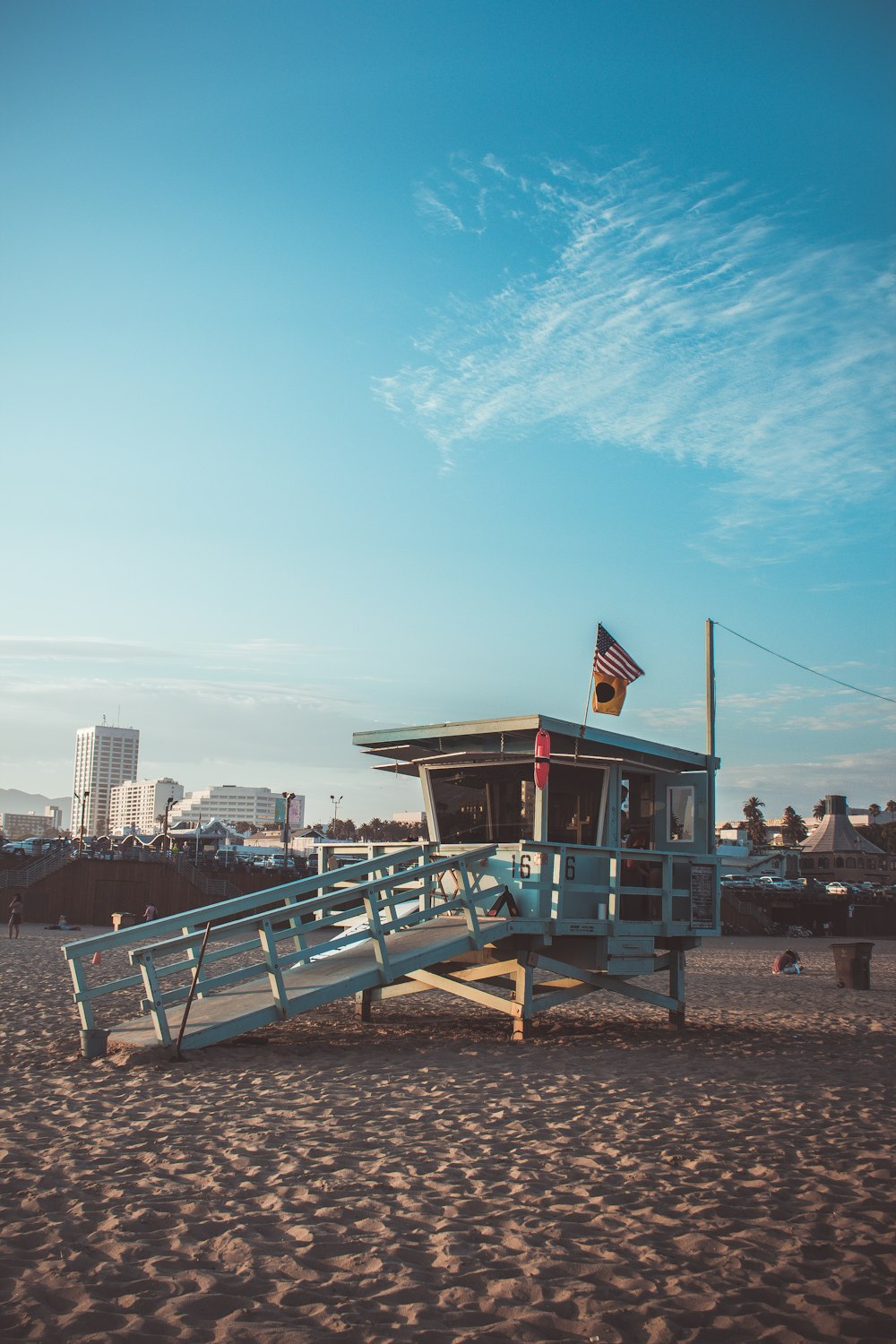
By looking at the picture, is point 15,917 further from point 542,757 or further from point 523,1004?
point 542,757

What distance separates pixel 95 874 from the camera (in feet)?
145

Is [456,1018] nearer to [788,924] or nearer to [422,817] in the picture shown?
[422,817]

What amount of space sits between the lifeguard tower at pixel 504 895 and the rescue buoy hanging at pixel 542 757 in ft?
0.07

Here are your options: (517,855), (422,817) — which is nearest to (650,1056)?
(517,855)

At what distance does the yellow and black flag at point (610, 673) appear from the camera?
14.7 metres

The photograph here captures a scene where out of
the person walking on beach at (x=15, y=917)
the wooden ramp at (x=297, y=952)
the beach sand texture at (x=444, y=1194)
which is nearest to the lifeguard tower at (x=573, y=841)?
the wooden ramp at (x=297, y=952)

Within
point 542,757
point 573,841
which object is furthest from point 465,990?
point 542,757

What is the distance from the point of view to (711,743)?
1577 centimetres

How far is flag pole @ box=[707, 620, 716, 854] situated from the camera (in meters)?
14.7

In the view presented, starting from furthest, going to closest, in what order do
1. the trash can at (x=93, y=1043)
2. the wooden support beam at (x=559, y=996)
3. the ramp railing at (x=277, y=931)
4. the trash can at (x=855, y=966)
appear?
the trash can at (x=855, y=966) → the wooden support beam at (x=559, y=996) → the trash can at (x=93, y=1043) → the ramp railing at (x=277, y=931)

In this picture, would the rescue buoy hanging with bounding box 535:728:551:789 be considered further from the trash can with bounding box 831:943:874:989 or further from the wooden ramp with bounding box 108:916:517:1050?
the trash can with bounding box 831:943:874:989

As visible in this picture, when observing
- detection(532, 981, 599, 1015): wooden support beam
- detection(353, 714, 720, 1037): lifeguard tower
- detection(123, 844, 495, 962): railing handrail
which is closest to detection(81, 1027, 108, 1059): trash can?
detection(123, 844, 495, 962): railing handrail

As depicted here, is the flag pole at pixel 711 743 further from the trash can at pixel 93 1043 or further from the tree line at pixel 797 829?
the tree line at pixel 797 829

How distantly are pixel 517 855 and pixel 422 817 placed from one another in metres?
2.40
